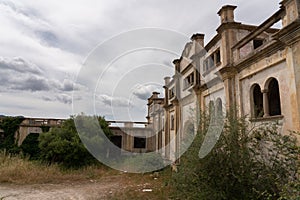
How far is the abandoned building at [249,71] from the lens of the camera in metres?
4.79

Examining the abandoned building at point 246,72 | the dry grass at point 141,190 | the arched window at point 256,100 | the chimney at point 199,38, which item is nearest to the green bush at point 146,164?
the abandoned building at point 246,72

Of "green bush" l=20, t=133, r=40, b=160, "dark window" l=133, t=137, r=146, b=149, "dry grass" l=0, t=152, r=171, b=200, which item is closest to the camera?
"dry grass" l=0, t=152, r=171, b=200

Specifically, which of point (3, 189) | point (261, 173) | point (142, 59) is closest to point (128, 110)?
point (142, 59)

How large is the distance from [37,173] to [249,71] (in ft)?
36.4

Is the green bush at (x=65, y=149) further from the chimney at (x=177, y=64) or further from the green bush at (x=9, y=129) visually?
the chimney at (x=177, y=64)

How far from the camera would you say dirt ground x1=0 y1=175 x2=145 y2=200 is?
7.94m

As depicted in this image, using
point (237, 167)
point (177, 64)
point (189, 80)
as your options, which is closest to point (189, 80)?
point (189, 80)

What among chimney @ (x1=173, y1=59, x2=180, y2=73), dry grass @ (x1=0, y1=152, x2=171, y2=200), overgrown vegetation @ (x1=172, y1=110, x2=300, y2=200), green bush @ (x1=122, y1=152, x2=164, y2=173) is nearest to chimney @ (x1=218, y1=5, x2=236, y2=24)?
overgrown vegetation @ (x1=172, y1=110, x2=300, y2=200)

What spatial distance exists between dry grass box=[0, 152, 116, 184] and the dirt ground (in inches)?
31.5

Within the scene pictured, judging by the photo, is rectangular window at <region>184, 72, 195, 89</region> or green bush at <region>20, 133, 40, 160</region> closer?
rectangular window at <region>184, 72, 195, 89</region>

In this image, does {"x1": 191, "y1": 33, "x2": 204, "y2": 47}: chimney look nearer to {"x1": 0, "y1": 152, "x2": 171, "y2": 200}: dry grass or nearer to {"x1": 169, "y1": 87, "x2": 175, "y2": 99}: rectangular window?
{"x1": 169, "y1": 87, "x2": 175, "y2": 99}: rectangular window

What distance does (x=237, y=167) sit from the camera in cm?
464

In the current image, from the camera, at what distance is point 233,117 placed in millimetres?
5234

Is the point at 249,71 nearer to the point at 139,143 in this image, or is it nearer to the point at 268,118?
the point at 268,118
